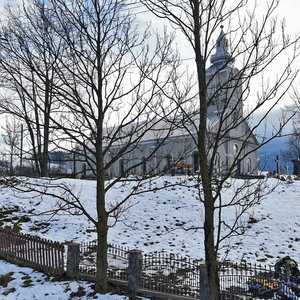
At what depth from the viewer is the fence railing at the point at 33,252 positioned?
10.4 meters

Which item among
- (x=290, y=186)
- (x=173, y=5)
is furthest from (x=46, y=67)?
(x=290, y=186)

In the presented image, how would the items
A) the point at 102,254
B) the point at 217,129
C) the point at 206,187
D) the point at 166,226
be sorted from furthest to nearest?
the point at 166,226 < the point at 102,254 < the point at 217,129 < the point at 206,187

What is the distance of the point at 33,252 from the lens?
36.4 ft

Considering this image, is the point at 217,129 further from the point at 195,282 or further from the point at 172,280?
the point at 195,282

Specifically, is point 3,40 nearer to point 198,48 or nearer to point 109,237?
point 198,48

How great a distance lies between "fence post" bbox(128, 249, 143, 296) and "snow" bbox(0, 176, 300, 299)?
1396mm

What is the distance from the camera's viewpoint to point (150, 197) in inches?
858

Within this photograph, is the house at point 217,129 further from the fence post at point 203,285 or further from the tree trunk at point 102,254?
the fence post at point 203,285

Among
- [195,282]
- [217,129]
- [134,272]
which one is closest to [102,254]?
[134,272]

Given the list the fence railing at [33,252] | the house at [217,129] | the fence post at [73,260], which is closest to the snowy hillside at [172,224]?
the fence railing at [33,252]

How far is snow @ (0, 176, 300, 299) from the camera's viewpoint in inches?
547

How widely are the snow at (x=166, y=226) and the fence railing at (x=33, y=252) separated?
0.32 metres

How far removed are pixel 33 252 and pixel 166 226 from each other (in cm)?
839

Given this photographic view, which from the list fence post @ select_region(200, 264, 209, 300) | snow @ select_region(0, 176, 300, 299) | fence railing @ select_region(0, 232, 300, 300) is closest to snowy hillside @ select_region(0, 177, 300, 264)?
snow @ select_region(0, 176, 300, 299)
